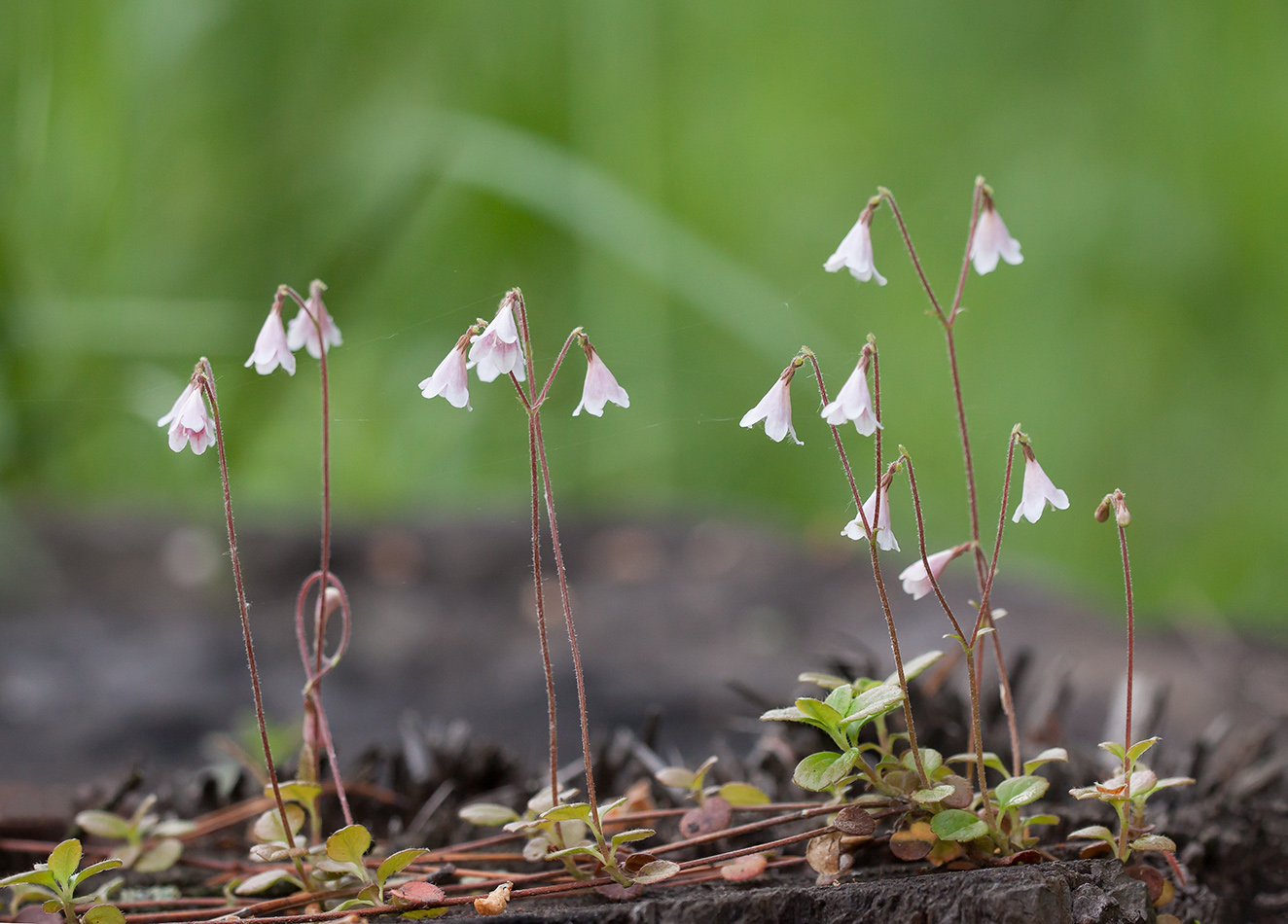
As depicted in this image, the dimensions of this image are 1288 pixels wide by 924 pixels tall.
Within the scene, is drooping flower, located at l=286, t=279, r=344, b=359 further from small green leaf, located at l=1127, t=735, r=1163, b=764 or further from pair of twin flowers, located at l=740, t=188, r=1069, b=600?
small green leaf, located at l=1127, t=735, r=1163, b=764

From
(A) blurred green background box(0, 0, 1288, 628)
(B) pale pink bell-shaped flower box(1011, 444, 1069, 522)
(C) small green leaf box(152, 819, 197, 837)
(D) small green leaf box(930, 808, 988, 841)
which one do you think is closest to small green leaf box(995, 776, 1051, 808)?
(D) small green leaf box(930, 808, 988, 841)

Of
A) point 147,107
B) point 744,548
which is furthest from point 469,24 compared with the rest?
point 744,548

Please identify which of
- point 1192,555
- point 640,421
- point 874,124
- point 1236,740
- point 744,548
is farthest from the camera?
point 640,421

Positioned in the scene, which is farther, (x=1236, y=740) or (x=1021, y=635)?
(x=1021, y=635)

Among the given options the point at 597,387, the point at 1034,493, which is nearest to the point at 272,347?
the point at 597,387

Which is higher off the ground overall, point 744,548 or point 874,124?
point 874,124

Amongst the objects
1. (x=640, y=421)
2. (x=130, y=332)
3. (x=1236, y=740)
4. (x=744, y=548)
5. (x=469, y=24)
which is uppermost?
(x=469, y=24)

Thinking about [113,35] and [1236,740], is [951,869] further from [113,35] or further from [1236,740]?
[113,35]
